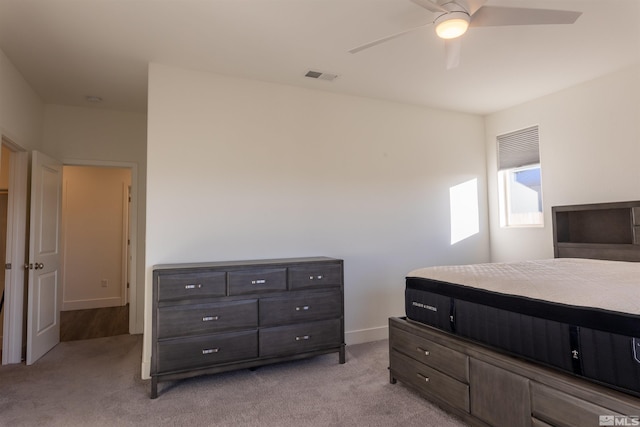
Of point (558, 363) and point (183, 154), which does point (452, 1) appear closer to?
point (558, 363)

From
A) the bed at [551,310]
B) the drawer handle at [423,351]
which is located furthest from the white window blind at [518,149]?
the drawer handle at [423,351]

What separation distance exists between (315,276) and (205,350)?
1097mm

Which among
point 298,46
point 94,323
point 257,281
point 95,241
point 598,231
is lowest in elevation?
point 94,323

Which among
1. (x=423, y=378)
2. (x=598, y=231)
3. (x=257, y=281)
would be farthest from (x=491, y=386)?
(x=598, y=231)

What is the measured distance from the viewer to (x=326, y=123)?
4004 mm

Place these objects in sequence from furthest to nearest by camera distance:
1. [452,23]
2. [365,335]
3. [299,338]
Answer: [365,335] → [299,338] → [452,23]

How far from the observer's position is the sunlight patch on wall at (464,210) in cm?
471

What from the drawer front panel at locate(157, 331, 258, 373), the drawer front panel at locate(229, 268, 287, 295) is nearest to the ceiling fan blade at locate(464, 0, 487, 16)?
the drawer front panel at locate(229, 268, 287, 295)

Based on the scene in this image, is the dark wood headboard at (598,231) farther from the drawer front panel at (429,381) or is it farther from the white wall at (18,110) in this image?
the white wall at (18,110)

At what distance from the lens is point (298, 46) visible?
3006 mm

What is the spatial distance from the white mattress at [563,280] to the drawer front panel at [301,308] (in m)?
→ 0.88

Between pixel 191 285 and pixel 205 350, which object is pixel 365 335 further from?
pixel 191 285

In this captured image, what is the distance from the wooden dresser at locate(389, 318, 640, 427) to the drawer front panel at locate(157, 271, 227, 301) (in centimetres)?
144

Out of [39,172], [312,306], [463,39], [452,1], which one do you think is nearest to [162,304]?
[312,306]
